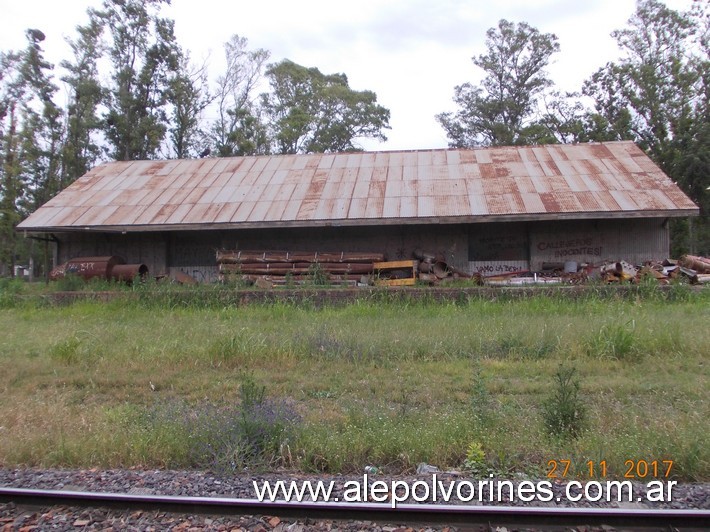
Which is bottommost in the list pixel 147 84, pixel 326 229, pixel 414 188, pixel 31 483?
pixel 31 483

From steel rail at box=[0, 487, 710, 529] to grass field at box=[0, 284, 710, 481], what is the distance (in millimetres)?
837

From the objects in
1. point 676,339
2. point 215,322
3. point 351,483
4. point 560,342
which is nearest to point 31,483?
point 351,483

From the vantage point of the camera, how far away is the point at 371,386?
25.0 feet

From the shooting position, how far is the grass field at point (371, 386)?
5.30 meters

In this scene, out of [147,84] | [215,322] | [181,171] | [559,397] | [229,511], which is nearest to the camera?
[229,511]

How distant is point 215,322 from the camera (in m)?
11.6

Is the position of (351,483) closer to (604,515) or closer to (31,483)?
(604,515)

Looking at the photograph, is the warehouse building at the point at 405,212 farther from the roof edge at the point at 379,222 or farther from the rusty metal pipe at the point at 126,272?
the rusty metal pipe at the point at 126,272

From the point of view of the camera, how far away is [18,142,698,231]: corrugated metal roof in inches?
658

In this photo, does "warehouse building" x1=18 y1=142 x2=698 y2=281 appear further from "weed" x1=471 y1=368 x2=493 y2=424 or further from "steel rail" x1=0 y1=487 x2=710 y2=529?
"steel rail" x1=0 y1=487 x2=710 y2=529

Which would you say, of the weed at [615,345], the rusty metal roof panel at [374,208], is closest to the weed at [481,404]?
the weed at [615,345]

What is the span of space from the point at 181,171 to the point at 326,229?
24.8ft

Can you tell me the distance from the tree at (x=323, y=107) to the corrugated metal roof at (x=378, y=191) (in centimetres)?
2406

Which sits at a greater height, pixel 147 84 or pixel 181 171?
pixel 147 84
